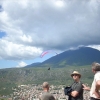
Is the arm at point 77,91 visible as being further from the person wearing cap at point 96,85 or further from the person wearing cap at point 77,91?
the person wearing cap at point 96,85

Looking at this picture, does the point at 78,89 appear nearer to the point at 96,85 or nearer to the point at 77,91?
A: the point at 77,91

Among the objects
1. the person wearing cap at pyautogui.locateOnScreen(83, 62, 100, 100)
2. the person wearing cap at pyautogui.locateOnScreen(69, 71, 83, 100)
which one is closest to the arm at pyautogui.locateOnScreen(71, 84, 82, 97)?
the person wearing cap at pyautogui.locateOnScreen(69, 71, 83, 100)

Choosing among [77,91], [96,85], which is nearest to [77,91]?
[77,91]

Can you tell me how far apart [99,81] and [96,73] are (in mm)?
539

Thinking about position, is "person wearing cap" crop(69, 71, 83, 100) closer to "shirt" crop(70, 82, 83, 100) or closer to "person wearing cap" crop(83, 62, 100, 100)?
"shirt" crop(70, 82, 83, 100)

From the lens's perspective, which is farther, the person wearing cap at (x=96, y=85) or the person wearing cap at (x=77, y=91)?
the person wearing cap at (x=77, y=91)

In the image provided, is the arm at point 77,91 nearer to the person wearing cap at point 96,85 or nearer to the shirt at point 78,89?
the shirt at point 78,89

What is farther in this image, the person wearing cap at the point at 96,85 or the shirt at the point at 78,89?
the shirt at the point at 78,89

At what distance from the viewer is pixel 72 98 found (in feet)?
27.3

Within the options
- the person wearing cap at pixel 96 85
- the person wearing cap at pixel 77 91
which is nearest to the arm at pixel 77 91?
the person wearing cap at pixel 77 91

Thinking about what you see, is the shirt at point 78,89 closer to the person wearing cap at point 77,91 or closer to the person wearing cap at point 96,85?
the person wearing cap at point 77,91

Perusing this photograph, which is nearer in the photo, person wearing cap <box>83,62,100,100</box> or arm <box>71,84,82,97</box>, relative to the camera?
person wearing cap <box>83,62,100,100</box>

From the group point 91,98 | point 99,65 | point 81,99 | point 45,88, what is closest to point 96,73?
point 99,65

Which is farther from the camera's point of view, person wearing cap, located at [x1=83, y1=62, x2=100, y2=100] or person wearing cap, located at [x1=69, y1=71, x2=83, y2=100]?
person wearing cap, located at [x1=69, y1=71, x2=83, y2=100]
